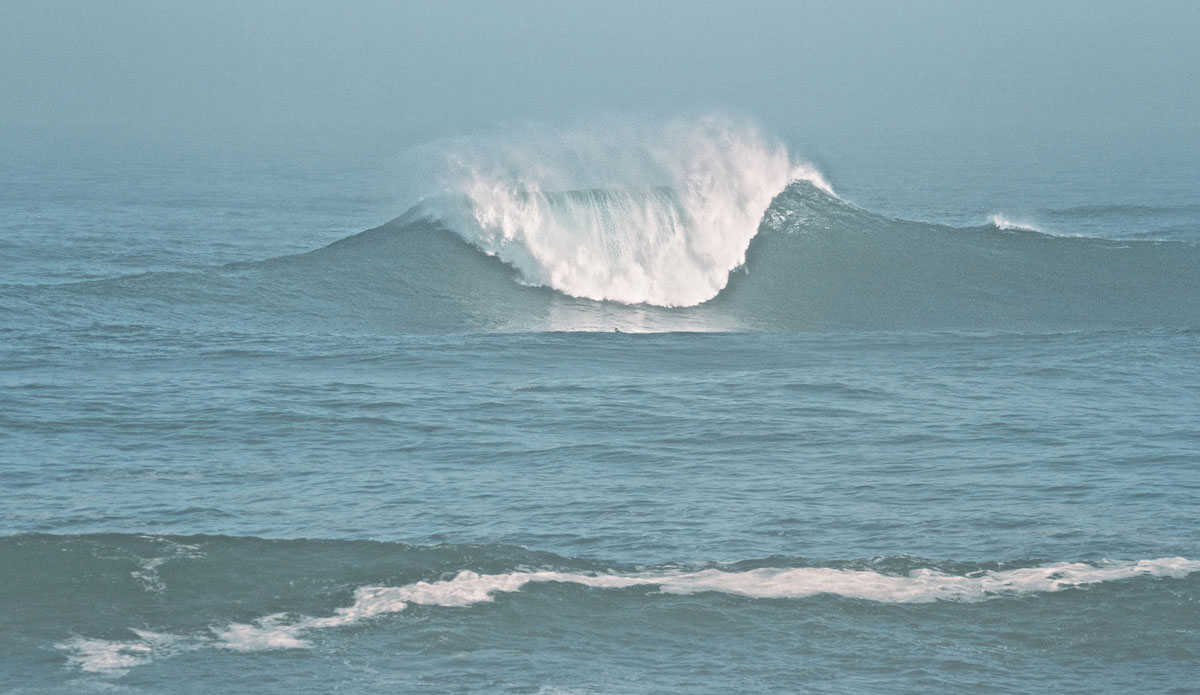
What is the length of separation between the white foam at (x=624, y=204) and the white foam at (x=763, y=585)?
1415 cm

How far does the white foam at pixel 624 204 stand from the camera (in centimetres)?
2666

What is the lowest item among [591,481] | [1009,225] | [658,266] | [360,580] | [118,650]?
[118,650]

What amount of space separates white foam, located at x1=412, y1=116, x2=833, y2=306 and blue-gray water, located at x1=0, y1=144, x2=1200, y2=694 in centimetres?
102

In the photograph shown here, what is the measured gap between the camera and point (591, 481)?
1408 centimetres

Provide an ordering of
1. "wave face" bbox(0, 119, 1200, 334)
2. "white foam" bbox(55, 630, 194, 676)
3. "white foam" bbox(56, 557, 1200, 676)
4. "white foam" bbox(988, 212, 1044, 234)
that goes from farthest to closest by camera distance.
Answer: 1. "white foam" bbox(988, 212, 1044, 234)
2. "wave face" bbox(0, 119, 1200, 334)
3. "white foam" bbox(56, 557, 1200, 676)
4. "white foam" bbox(55, 630, 194, 676)

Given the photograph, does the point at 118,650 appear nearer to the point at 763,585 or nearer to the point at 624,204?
the point at 763,585

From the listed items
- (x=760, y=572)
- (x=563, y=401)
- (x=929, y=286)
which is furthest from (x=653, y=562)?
(x=929, y=286)

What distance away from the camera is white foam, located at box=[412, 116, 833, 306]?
87.5 ft

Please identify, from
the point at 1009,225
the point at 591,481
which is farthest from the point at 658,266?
the point at 591,481

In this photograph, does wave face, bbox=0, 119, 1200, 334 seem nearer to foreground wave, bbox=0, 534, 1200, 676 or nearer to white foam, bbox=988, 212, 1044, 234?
white foam, bbox=988, 212, 1044, 234

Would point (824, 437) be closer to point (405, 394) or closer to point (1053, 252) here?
point (405, 394)

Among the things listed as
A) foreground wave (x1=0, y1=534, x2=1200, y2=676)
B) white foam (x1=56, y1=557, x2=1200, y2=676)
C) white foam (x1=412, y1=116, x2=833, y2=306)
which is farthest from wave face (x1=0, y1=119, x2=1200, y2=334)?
white foam (x1=56, y1=557, x2=1200, y2=676)

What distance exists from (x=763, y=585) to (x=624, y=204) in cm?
1845

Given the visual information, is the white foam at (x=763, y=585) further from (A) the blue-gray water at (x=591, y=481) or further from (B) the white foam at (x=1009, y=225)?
(B) the white foam at (x=1009, y=225)
